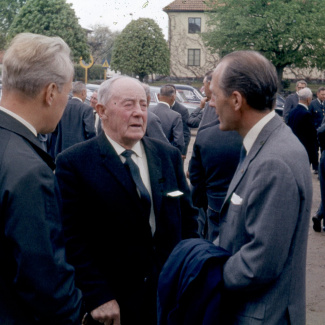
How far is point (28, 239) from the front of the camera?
1765mm

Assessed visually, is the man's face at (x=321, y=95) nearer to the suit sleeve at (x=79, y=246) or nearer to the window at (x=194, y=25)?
the suit sleeve at (x=79, y=246)

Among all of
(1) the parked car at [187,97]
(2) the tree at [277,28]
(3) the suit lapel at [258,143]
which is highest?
(2) the tree at [277,28]

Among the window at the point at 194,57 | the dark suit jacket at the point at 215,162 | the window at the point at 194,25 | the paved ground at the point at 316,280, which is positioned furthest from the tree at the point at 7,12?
the dark suit jacket at the point at 215,162

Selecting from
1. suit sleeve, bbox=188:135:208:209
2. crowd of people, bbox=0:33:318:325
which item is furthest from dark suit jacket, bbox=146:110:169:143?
crowd of people, bbox=0:33:318:325

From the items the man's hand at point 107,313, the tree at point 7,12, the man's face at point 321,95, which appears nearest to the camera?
the man's hand at point 107,313

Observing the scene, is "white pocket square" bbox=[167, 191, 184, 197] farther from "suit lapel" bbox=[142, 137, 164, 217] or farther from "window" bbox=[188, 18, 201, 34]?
"window" bbox=[188, 18, 201, 34]

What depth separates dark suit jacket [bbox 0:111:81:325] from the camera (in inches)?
69.1

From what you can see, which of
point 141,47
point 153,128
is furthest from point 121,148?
point 141,47

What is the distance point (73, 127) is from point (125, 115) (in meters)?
5.58

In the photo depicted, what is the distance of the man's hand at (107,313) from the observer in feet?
8.56

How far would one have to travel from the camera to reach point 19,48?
200cm

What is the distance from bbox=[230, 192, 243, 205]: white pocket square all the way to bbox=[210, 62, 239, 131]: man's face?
337mm

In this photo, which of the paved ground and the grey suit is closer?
the grey suit

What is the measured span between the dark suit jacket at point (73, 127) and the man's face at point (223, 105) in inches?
237
